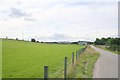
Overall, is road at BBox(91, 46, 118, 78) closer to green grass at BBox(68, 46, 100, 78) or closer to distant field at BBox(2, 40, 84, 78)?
green grass at BBox(68, 46, 100, 78)

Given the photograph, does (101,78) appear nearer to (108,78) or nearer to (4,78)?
(108,78)

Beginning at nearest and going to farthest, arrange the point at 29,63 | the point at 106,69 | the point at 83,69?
the point at 83,69 → the point at 106,69 → the point at 29,63

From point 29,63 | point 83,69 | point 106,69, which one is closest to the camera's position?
point 83,69

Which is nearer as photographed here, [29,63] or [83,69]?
[83,69]

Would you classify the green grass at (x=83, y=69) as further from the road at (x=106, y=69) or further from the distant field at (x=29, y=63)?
the distant field at (x=29, y=63)

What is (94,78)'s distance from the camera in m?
13.0

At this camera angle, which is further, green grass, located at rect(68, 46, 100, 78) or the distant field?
the distant field

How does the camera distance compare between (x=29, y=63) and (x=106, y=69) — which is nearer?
(x=106, y=69)

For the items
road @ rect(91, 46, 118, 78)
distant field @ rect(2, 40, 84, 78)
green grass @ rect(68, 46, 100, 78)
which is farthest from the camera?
distant field @ rect(2, 40, 84, 78)

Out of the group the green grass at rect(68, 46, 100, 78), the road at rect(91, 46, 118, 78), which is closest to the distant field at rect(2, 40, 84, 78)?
the green grass at rect(68, 46, 100, 78)

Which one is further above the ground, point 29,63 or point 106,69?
point 106,69

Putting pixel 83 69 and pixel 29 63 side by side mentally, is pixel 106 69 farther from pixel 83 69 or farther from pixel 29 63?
pixel 29 63

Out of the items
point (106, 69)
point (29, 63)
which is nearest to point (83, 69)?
point (106, 69)

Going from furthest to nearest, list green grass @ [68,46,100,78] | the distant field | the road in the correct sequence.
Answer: the distant field < the road < green grass @ [68,46,100,78]
